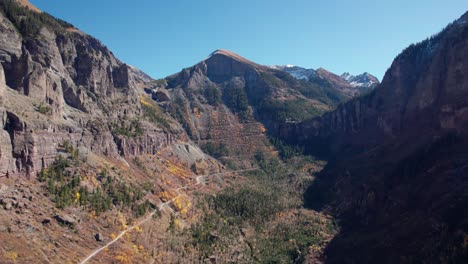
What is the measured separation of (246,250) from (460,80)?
97.3 meters

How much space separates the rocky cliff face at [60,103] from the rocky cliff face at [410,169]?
3216 inches

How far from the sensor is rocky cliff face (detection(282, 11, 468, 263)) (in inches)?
3039

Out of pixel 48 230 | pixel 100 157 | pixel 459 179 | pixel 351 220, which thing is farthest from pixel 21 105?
pixel 459 179

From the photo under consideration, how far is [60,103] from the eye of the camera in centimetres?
10725

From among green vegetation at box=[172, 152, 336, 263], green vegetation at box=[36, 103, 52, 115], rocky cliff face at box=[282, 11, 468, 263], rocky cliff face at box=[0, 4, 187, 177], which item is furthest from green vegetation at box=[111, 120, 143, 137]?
rocky cliff face at box=[282, 11, 468, 263]

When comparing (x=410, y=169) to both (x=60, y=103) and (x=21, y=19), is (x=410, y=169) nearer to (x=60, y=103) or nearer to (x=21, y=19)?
(x=60, y=103)

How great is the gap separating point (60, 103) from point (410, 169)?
116 m

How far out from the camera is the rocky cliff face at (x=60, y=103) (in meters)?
77.8

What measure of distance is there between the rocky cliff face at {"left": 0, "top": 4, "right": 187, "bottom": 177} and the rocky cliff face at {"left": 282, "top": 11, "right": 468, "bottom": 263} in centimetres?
8168

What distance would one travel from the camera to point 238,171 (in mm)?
187375

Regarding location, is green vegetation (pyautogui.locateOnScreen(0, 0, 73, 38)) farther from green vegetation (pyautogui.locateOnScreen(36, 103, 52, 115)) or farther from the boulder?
the boulder

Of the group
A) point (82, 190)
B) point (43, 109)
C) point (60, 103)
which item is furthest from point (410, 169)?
point (60, 103)

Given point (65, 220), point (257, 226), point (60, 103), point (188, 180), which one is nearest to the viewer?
point (65, 220)

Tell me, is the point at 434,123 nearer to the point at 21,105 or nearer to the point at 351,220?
the point at 351,220
